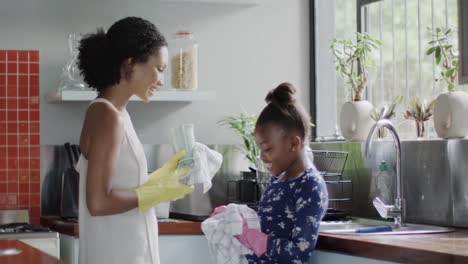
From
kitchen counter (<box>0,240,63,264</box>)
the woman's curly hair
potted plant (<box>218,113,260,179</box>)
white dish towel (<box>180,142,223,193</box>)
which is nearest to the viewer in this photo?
kitchen counter (<box>0,240,63,264</box>)

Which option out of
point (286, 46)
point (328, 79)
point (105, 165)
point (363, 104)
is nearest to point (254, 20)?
point (286, 46)

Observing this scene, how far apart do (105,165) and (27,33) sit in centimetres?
172

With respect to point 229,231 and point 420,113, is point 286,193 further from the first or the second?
point 420,113

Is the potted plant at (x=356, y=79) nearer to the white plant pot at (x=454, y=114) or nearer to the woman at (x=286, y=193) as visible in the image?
the white plant pot at (x=454, y=114)

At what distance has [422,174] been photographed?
3285 millimetres

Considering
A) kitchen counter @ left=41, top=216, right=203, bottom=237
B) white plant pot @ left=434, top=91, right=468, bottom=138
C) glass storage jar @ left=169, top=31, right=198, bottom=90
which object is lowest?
kitchen counter @ left=41, top=216, right=203, bottom=237

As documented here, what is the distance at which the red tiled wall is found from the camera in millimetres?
3803

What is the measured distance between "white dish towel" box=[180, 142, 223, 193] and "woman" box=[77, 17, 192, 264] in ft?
0.29

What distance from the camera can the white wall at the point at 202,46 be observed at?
12.6ft

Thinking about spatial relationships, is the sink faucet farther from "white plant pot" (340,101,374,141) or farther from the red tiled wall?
the red tiled wall

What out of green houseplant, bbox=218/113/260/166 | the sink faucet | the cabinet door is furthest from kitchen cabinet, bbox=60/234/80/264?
the sink faucet

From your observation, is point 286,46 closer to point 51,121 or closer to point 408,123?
point 408,123

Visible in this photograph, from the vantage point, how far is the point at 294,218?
8.81ft

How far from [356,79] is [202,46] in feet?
2.62
